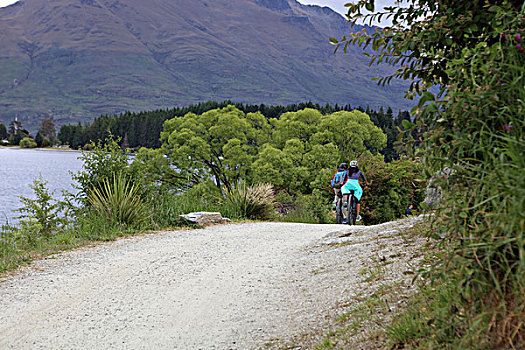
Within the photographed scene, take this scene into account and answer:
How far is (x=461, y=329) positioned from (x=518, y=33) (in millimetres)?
1740

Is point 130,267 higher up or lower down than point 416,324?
lower down

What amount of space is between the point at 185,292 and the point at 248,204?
8080mm

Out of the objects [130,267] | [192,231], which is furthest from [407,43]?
[192,231]

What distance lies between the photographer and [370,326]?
3.32 m

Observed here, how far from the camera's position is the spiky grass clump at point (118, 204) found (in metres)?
9.77

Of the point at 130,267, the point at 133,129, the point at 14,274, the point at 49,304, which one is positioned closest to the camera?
the point at 49,304

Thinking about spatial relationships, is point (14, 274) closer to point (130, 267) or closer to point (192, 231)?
point (130, 267)

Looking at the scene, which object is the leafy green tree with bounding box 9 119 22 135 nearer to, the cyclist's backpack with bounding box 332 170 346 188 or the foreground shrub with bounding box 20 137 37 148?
the foreground shrub with bounding box 20 137 37 148

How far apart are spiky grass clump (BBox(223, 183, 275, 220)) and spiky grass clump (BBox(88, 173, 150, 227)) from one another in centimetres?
347

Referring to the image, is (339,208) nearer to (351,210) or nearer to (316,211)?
(351,210)

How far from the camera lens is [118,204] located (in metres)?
9.91

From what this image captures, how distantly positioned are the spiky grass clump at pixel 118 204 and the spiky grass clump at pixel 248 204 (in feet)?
11.4

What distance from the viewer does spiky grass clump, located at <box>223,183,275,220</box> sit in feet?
43.8

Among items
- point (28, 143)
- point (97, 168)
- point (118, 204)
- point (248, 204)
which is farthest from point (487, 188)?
point (28, 143)
